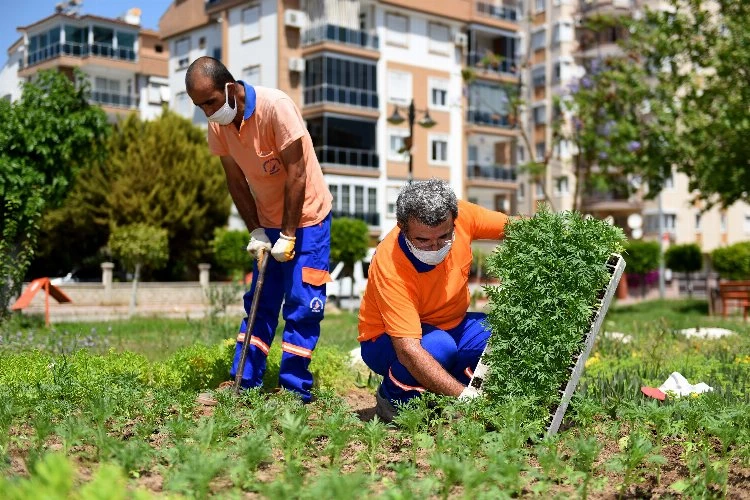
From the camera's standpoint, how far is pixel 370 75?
46062 millimetres

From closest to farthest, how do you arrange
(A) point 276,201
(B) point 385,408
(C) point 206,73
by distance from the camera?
(B) point 385,408, (C) point 206,73, (A) point 276,201

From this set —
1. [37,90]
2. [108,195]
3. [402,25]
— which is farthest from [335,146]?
[37,90]

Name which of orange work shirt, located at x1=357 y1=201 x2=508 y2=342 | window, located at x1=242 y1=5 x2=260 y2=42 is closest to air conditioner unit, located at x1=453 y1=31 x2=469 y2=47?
window, located at x1=242 y1=5 x2=260 y2=42

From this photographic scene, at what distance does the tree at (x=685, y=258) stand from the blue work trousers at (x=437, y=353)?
48911mm

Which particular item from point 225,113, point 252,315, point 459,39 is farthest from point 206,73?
point 459,39

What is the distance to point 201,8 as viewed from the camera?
49031mm

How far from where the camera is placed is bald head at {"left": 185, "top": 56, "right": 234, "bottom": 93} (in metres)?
5.86

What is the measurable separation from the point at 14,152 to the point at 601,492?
1493 centimetres

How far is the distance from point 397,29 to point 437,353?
4383cm

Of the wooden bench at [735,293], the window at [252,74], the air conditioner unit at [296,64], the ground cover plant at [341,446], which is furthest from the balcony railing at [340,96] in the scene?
the ground cover plant at [341,446]

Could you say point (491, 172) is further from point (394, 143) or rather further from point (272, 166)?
point (272, 166)

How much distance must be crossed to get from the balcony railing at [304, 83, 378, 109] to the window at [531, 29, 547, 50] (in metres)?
21.8

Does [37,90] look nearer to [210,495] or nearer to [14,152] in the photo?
[14,152]

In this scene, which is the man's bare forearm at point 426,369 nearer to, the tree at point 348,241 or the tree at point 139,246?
the tree at point 139,246
